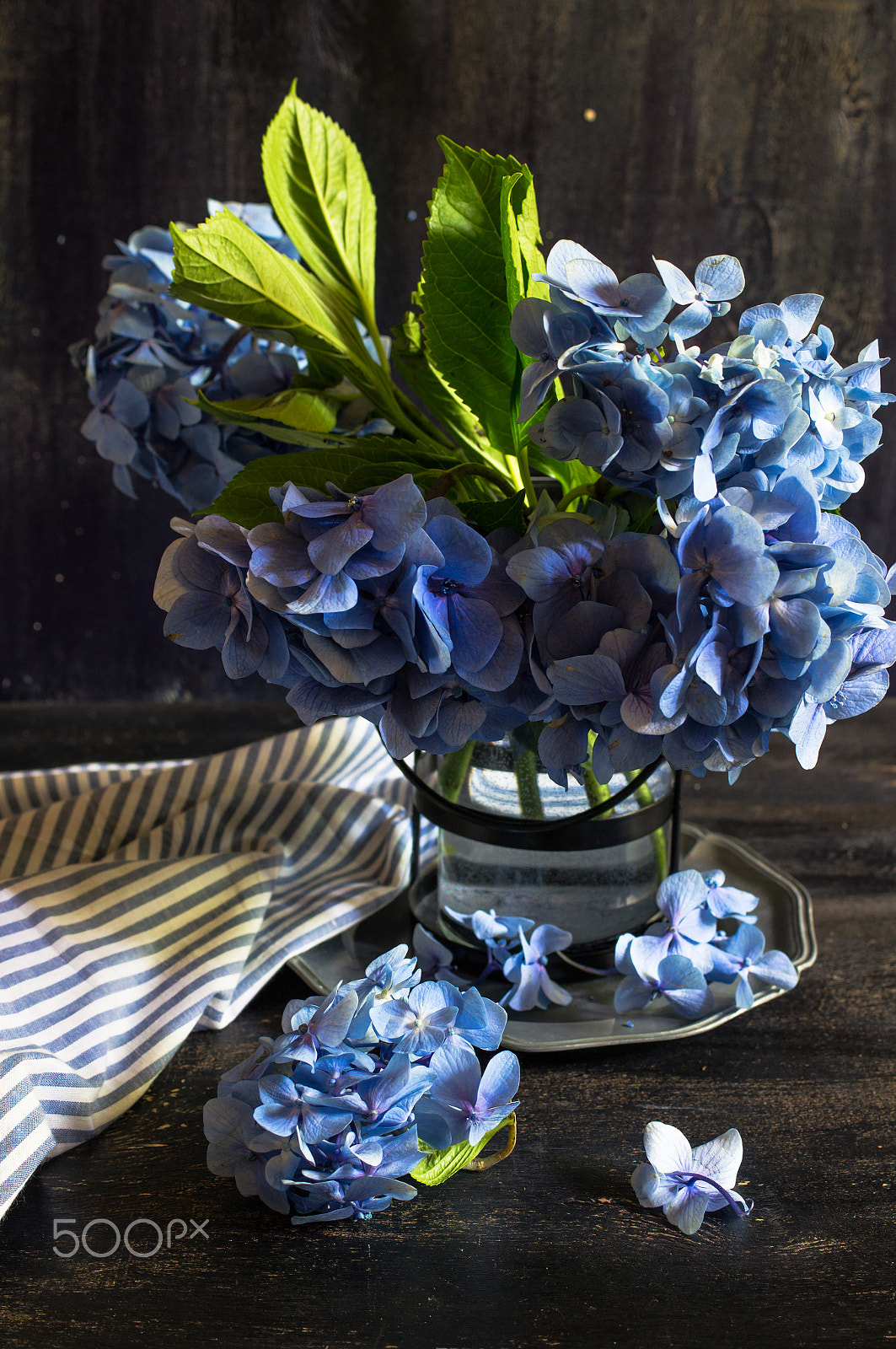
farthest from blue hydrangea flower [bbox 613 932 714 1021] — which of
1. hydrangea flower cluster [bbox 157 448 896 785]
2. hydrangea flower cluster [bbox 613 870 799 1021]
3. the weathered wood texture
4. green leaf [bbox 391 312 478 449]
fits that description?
the weathered wood texture

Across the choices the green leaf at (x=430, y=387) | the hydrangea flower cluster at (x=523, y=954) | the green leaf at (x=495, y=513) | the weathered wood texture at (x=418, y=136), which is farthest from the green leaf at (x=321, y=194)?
the weathered wood texture at (x=418, y=136)

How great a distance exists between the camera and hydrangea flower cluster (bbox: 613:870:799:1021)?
416 mm

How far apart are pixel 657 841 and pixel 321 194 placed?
312mm

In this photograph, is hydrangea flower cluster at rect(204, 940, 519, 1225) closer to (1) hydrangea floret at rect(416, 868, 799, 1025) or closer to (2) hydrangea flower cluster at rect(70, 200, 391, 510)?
(1) hydrangea floret at rect(416, 868, 799, 1025)

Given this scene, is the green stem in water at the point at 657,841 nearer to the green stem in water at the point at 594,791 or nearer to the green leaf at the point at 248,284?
the green stem in water at the point at 594,791

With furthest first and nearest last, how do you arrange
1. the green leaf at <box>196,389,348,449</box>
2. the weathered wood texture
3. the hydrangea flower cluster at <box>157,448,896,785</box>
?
the weathered wood texture → the green leaf at <box>196,389,348,449</box> → the hydrangea flower cluster at <box>157,448,896,785</box>

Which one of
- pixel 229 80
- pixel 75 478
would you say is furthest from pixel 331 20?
pixel 75 478

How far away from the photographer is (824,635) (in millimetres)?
289

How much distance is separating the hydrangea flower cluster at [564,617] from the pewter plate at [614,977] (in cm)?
14

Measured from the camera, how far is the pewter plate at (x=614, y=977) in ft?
1.37

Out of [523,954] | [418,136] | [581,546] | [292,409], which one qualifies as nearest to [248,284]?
[292,409]

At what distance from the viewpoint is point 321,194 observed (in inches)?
17.1

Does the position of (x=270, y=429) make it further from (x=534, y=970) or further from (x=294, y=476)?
(x=534, y=970)

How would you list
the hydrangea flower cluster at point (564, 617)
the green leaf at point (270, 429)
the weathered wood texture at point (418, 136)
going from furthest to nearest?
the weathered wood texture at point (418, 136), the green leaf at point (270, 429), the hydrangea flower cluster at point (564, 617)
